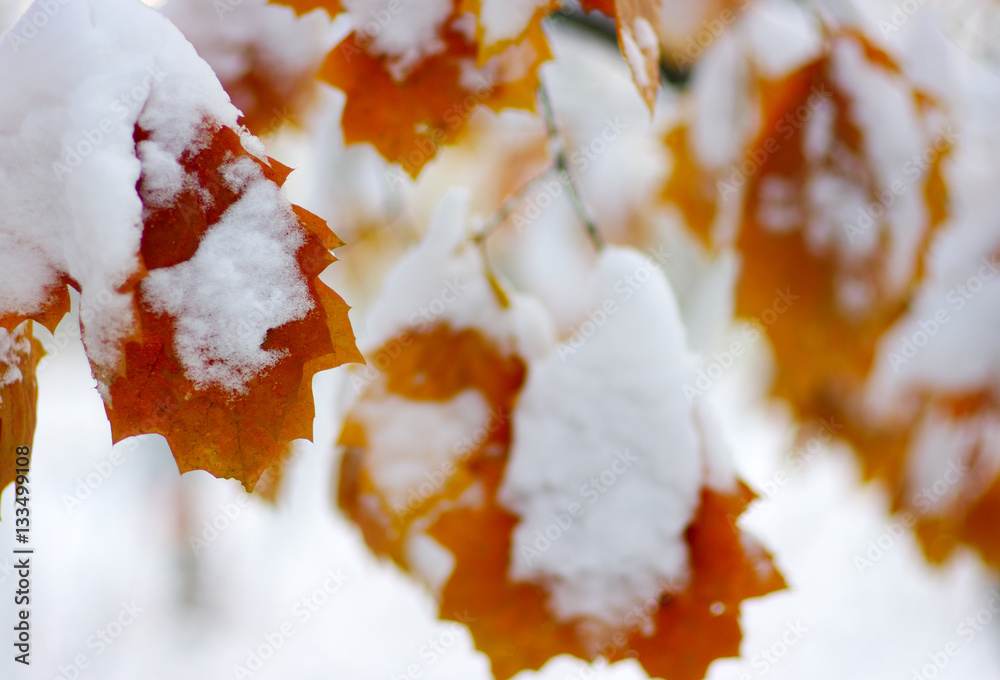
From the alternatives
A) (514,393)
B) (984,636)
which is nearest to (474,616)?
(514,393)

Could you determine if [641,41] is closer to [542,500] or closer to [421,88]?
[421,88]

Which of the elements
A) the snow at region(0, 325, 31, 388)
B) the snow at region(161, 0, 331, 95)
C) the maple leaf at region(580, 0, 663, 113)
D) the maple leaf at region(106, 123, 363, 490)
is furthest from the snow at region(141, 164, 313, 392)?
the snow at region(161, 0, 331, 95)

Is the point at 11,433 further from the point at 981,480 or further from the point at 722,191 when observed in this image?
the point at 981,480

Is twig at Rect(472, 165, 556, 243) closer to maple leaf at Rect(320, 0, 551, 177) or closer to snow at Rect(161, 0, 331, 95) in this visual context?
maple leaf at Rect(320, 0, 551, 177)

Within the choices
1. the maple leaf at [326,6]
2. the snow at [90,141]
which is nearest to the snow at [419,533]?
the snow at [90,141]

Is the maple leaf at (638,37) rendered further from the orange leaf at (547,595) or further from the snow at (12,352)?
the snow at (12,352)

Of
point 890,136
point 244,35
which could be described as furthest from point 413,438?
point 890,136
